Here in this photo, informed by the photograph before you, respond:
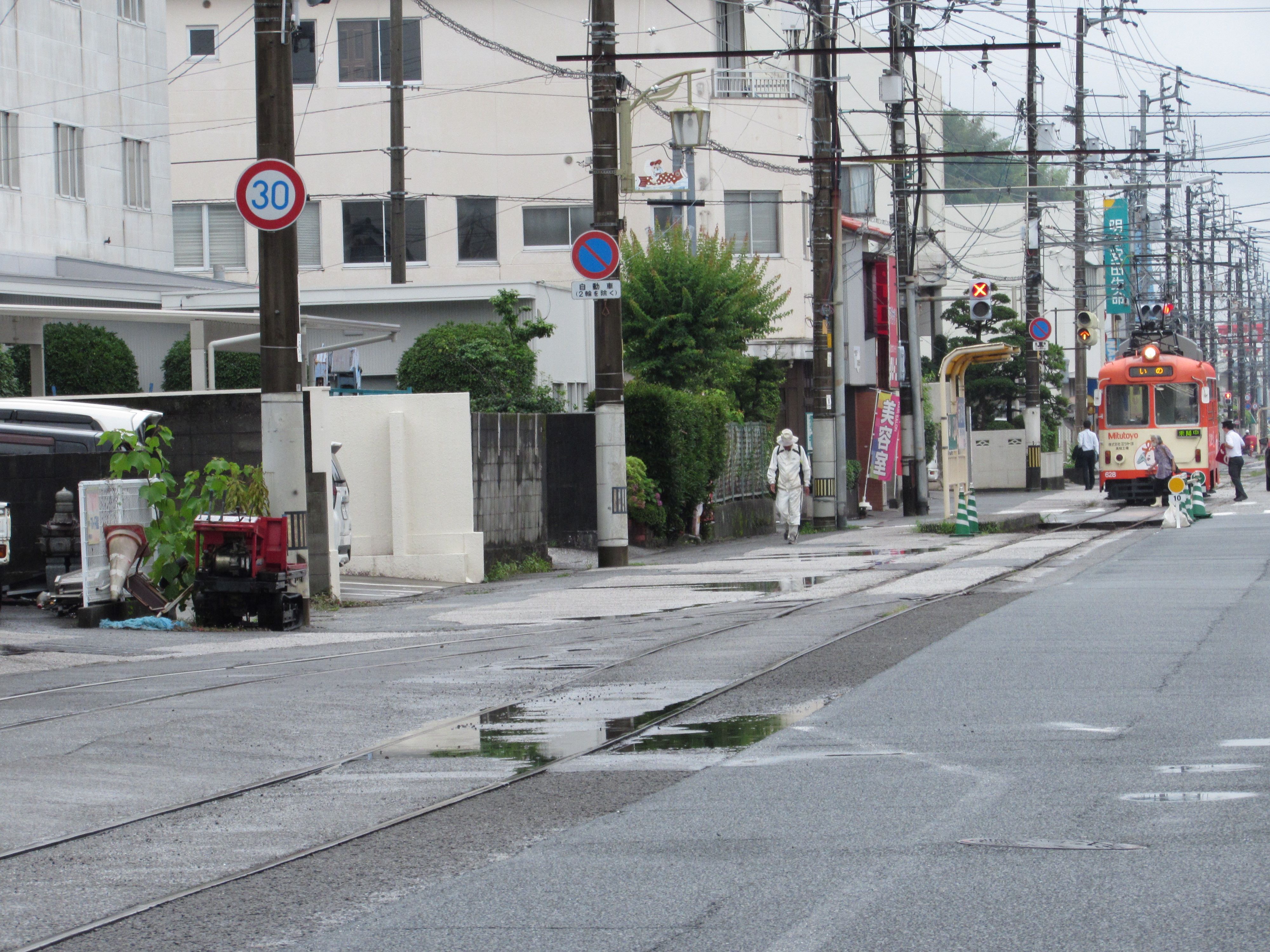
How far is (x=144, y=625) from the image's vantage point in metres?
15.0

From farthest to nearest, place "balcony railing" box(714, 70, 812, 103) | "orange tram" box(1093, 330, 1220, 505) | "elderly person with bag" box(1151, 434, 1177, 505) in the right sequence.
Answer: "balcony railing" box(714, 70, 812, 103)
"orange tram" box(1093, 330, 1220, 505)
"elderly person with bag" box(1151, 434, 1177, 505)

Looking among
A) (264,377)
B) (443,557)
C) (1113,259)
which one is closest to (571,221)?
(443,557)

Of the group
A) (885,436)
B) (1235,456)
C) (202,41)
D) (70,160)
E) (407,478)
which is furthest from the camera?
(202,41)

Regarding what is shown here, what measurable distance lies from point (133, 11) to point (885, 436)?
1862cm

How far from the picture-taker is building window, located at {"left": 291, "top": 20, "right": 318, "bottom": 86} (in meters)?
41.2

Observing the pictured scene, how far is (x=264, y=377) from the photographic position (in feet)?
50.4

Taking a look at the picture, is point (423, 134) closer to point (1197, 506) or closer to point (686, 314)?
point (686, 314)

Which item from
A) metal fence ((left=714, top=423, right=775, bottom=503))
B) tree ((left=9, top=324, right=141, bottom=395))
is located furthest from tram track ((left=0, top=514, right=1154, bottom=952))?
tree ((left=9, top=324, right=141, bottom=395))

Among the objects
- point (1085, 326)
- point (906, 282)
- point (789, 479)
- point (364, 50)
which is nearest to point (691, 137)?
point (906, 282)

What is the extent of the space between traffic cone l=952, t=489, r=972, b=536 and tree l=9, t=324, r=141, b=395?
14595 mm

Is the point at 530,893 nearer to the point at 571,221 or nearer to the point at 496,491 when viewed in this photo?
the point at 496,491

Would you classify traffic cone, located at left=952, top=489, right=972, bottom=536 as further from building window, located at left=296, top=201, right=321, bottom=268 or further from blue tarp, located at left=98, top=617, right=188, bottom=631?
building window, located at left=296, top=201, right=321, bottom=268

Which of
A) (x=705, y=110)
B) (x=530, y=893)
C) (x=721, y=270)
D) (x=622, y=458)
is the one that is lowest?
(x=530, y=893)

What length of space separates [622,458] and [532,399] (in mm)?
6539
